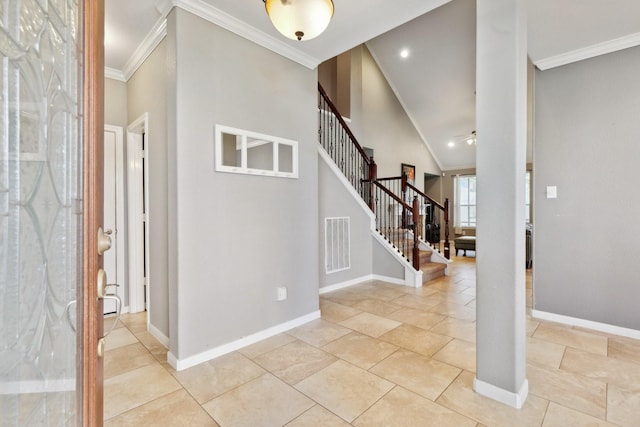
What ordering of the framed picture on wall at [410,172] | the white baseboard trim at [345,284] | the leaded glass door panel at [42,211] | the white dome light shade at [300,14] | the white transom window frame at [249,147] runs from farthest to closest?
the framed picture on wall at [410,172] → the white baseboard trim at [345,284] → the white transom window frame at [249,147] → the white dome light shade at [300,14] → the leaded glass door panel at [42,211]

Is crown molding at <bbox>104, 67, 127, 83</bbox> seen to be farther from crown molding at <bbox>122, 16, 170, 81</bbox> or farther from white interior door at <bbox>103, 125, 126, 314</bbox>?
white interior door at <bbox>103, 125, 126, 314</bbox>

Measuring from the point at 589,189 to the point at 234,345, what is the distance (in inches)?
146

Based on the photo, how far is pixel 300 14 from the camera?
68.6 inches

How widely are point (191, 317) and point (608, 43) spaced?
4.42 meters

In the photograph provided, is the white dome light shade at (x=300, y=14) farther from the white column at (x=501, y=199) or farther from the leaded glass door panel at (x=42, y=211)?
the leaded glass door panel at (x=42, y=211)

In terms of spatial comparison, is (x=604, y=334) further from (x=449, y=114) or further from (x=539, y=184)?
(x=449, y=114)

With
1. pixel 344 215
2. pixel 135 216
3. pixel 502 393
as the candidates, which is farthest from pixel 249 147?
pixel 502 393

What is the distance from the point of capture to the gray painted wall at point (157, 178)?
8.86 feet

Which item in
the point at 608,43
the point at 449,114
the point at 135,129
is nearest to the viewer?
the point at 608,43

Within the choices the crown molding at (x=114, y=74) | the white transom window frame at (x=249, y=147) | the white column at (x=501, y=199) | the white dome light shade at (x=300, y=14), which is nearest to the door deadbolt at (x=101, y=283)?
the white dome light shade at (x=300, y=14)

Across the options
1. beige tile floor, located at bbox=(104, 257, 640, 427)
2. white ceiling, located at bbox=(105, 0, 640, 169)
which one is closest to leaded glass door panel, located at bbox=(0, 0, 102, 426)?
beige tile floor, located at bbox=(104, 257, 640, 427)

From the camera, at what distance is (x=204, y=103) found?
237cm

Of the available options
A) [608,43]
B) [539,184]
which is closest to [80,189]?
[539,184]

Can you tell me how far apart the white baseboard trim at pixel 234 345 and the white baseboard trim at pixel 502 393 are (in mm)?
1669
